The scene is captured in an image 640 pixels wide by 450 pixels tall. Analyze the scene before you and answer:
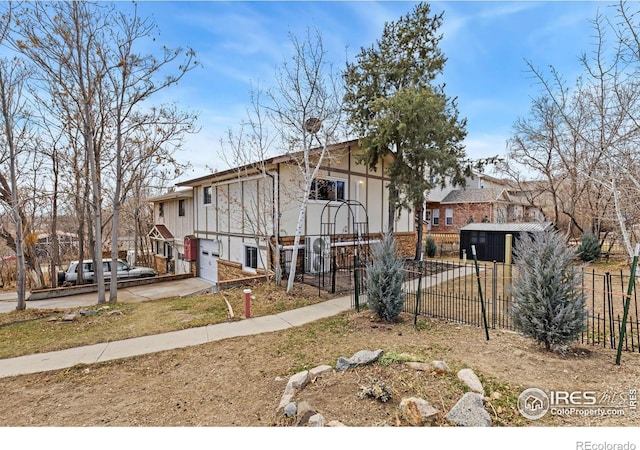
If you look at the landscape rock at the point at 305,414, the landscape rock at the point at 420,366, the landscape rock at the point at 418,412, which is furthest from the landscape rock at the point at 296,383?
the landscape rock at the point at 420,366

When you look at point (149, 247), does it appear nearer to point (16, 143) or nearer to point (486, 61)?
point (16, 143)

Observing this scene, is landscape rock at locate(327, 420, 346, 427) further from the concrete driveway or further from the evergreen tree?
the evergreen tree

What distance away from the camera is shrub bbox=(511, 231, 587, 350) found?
4.41 metres

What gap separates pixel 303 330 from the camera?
6.29 m

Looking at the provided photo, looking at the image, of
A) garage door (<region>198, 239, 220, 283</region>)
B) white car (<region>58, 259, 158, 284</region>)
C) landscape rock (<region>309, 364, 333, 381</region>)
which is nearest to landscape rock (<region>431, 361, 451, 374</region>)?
landscape rock (<region>309, 364, 333, 381</region>)

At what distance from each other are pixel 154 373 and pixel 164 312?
3.86m

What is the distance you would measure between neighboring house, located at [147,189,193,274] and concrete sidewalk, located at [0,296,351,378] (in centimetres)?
1190

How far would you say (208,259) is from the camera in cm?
1608

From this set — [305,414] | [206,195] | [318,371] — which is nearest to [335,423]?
[305,414]

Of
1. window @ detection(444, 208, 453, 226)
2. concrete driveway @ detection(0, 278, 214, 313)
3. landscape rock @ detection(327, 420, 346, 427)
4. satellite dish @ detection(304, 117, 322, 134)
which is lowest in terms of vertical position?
concrete driveway @ detection(0, 278, 214, 313)

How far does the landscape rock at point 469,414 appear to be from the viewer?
287cm

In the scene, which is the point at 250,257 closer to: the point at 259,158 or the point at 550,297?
the point at 259,158

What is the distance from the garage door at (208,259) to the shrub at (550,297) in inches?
506
